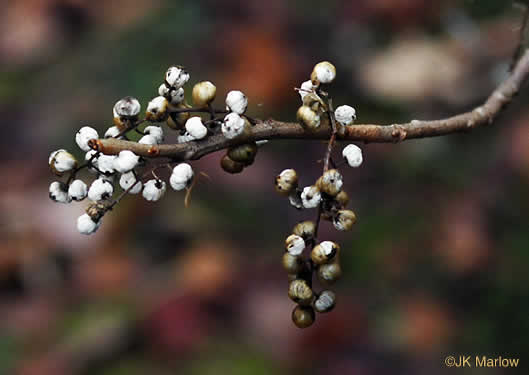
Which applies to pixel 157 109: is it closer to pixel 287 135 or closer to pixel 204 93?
pixel 204 93

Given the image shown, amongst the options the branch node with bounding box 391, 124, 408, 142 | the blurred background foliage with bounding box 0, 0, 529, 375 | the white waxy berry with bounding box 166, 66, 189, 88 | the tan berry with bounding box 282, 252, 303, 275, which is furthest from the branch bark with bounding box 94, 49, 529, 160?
the blurred background foliage with bounding box 0, 0, 529, 375

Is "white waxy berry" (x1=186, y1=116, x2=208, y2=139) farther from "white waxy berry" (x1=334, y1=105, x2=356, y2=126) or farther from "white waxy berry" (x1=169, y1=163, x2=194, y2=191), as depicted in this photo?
"white waxy berry" (x1=334, y1=105, x2=356, y2=126)

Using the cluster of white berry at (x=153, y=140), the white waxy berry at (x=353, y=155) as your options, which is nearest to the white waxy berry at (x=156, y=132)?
the cluster of white berry at (x=153, y=140)

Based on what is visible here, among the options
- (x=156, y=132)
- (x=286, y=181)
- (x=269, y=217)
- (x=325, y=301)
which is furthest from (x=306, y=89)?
(x=269, y=217)

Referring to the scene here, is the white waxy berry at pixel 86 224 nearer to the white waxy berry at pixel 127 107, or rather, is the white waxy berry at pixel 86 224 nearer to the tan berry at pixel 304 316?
the white waxy berry at pixel 127 107

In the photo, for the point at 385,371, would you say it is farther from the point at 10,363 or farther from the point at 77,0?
the point at 77,0

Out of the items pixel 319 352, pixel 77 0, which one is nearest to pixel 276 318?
pixel 319 352

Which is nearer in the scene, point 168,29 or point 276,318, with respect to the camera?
point 276,318
